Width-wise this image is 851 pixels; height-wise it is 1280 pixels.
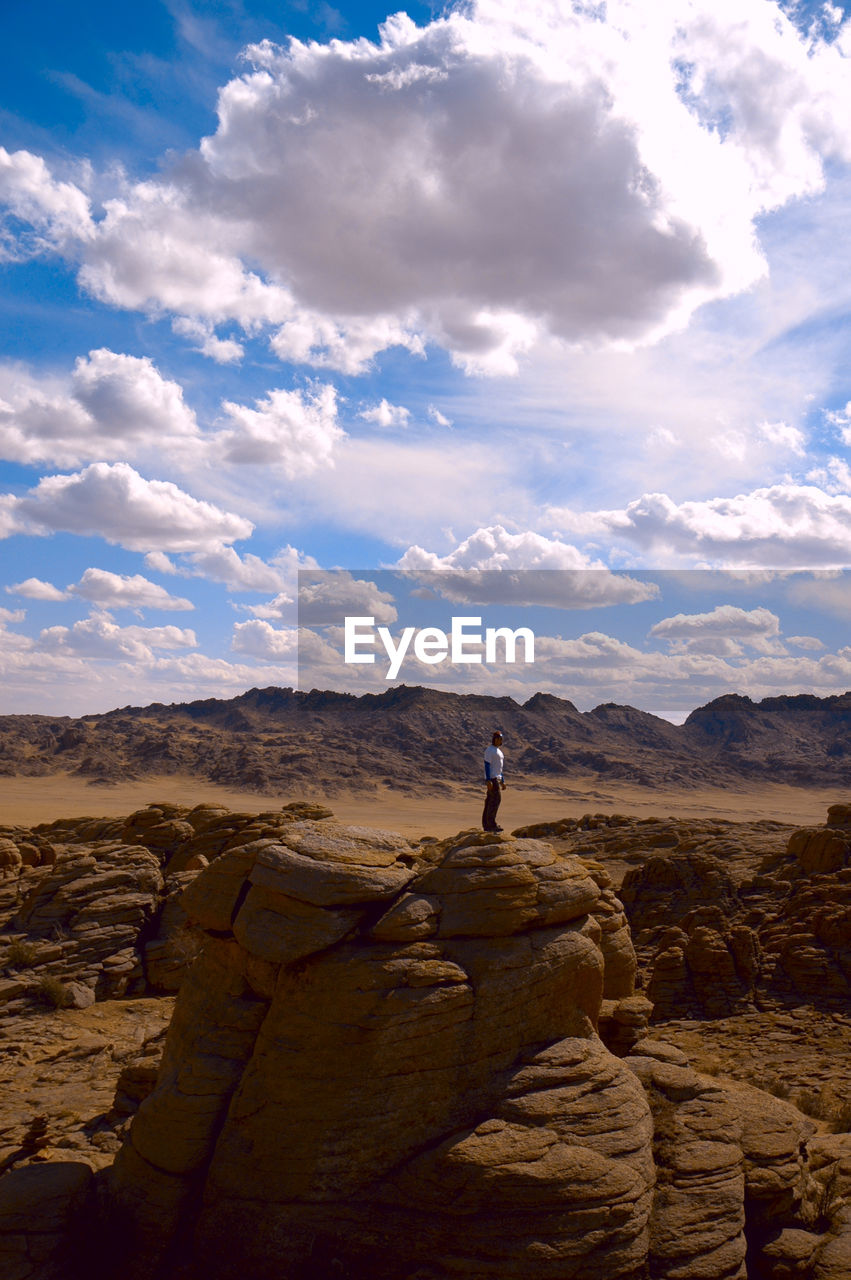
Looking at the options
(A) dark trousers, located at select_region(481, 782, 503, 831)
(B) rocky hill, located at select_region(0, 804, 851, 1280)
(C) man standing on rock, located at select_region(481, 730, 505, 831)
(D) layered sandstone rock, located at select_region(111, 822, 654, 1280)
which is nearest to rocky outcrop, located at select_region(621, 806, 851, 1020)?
(B) rocky hill, located at select_region(0, 804, 851, 1280)

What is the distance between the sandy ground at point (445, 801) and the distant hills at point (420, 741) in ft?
11.4

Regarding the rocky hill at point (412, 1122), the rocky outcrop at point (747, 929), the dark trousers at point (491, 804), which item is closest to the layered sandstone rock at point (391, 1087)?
the rocky hill at point (412, 1122)

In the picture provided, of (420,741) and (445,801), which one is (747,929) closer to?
(445,801)

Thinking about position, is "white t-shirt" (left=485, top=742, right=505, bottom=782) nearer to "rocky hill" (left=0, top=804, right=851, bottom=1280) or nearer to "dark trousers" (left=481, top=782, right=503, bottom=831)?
"dark trousers" (left=481, top=782, right=503, bottom=831)

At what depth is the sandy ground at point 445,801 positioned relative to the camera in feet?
213

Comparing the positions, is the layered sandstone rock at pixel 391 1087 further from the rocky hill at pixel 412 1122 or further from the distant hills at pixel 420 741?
the distant hills at pixel 420 741

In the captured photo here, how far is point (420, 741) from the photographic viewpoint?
108 metres

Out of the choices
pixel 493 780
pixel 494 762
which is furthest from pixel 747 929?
pixel 494 762

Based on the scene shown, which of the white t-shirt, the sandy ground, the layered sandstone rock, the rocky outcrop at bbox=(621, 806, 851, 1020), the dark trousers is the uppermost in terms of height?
the white t-shirt

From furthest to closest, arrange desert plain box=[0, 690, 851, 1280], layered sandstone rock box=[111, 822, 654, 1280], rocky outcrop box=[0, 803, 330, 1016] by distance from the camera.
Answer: rocky outcrop box=[0, 803, 330, 1016]
desert plain box=[0, 690, 851, 1280]
layered sandstone rock box=[111, 822, 654, 1280]

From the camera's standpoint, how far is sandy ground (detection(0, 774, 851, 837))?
213 feet

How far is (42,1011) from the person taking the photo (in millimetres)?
18875

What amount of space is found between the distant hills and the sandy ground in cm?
348

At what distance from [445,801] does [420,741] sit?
26.3 m
